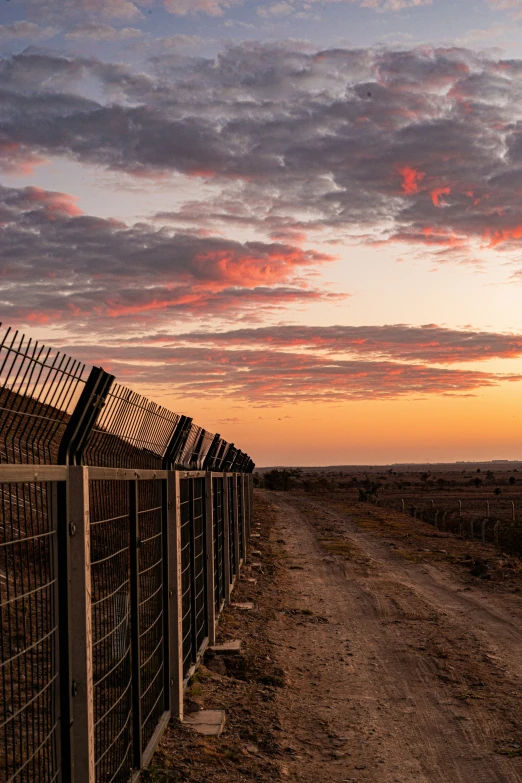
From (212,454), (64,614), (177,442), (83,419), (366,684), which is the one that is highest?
(212,454)

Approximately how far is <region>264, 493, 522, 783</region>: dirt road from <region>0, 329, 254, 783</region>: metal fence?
4.69ft

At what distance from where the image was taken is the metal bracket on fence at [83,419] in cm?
366

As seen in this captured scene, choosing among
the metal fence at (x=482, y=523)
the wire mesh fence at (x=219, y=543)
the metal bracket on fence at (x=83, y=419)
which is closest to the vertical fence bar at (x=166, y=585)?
the metal bracket on fence at (x=83, y=419)

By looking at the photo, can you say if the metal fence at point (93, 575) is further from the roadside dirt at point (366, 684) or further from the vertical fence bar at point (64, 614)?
the roadside dirt at point (366, 684)

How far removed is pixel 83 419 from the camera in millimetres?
3775

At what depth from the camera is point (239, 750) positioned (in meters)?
6.61

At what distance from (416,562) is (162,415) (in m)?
15.4

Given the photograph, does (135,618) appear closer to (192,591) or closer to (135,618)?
(135,618)

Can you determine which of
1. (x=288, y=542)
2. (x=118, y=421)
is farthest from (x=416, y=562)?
(x=118, y=421)

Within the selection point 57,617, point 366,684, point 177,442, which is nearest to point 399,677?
point 366,684

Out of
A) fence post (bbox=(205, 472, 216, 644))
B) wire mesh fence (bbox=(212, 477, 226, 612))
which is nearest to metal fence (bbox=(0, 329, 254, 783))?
fence post (bbox=(205, 472, 216, 644))

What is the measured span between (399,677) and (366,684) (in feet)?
1.63

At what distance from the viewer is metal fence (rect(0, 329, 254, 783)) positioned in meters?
3.13

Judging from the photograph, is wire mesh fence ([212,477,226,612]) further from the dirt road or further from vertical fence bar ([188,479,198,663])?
vertical fence bar ([188,479,198,663])
